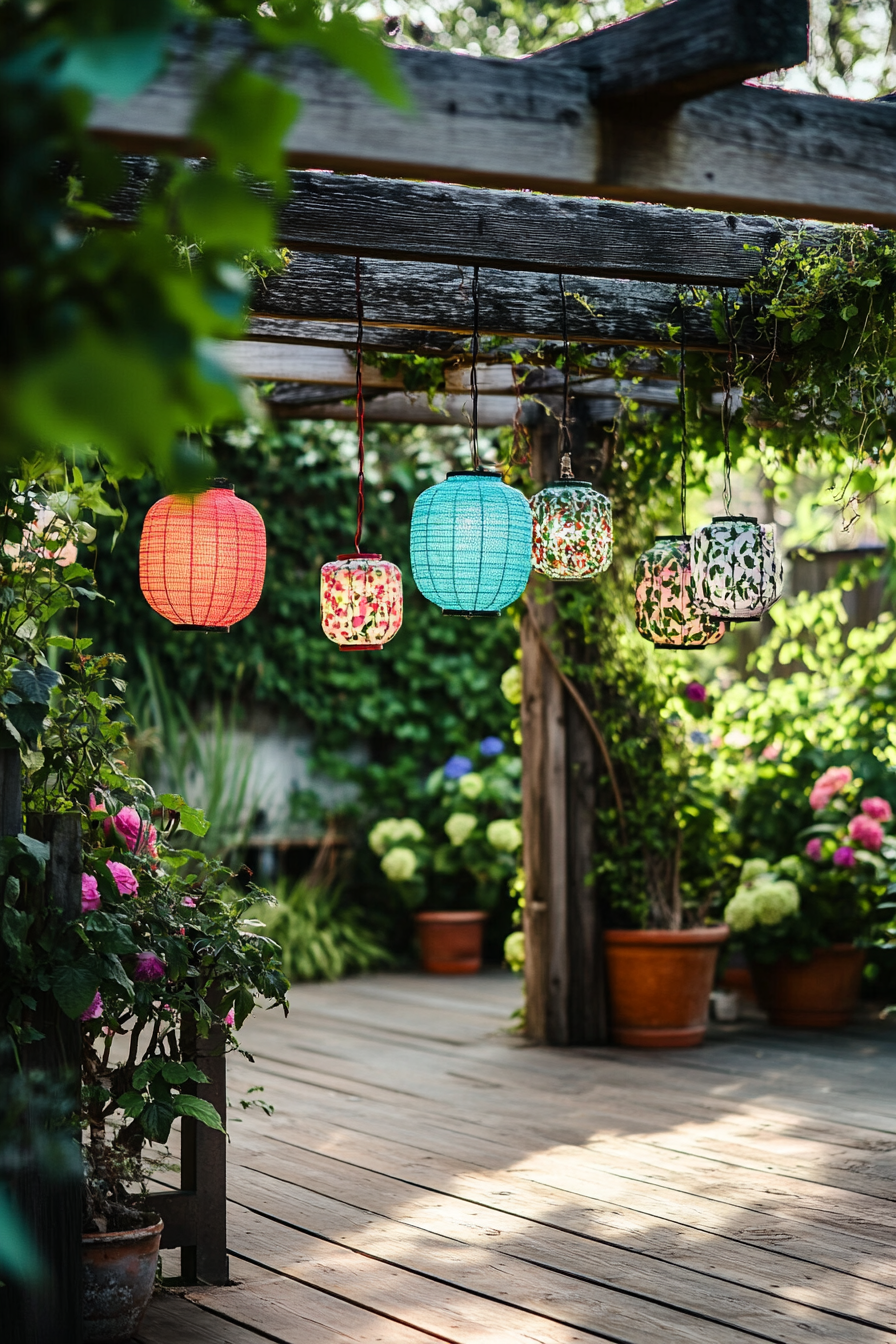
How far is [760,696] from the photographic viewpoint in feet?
18.6

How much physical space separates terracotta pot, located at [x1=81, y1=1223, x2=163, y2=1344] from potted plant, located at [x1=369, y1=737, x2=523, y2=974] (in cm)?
425

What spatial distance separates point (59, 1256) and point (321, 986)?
4.28 metres

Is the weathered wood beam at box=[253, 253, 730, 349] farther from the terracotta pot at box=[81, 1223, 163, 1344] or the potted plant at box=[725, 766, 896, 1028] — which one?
the potted plant at box=[725, 766, 896, 1028]

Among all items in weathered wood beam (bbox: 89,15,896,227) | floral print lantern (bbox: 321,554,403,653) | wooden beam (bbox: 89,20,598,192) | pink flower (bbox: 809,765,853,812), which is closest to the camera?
wooden beam (bbox: 89,20,598,192)

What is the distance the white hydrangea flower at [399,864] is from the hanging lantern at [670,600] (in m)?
3.30

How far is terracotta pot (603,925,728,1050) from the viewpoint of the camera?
15.7ft

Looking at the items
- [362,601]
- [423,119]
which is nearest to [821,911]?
[362,601]

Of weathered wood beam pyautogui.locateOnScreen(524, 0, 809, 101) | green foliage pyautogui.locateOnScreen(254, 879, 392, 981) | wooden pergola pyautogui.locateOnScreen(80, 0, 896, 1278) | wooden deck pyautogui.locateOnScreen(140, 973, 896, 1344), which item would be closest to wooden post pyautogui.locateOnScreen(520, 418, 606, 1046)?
wooden pergola pyautogui.locateOnScreen(80, 0, 896, 1278)

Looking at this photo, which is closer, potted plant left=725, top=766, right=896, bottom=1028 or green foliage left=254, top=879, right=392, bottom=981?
potted plant left=725, top=766, right=896, bottom=1028

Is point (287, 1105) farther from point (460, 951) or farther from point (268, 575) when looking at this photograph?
point (268, 575)

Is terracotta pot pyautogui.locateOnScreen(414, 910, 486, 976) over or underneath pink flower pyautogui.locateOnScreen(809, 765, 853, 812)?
underneath

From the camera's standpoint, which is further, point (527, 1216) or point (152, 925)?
point (527, 1216)

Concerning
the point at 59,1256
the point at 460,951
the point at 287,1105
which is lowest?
the point at 460,951

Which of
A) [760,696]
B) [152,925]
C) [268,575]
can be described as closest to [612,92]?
[152,925]
